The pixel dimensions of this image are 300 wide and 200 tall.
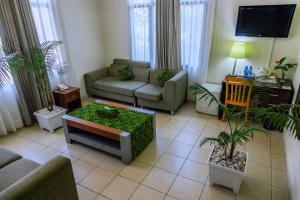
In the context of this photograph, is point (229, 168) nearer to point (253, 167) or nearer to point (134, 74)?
point (253, 167)

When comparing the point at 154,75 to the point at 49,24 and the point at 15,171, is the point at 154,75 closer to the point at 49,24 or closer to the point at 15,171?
the point at 49,24

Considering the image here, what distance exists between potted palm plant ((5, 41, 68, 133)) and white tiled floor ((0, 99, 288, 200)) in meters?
0.24

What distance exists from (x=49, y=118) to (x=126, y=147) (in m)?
1.55

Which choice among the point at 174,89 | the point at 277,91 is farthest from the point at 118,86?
the point at 277,91

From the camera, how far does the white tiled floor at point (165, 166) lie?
2094 millimetres

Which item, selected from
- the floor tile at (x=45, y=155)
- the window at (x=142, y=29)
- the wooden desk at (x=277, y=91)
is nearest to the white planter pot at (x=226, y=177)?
the wooden desk at (x=277, y=91)

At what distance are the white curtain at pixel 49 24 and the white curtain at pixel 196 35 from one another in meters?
2.35

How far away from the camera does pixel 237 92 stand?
3.16m

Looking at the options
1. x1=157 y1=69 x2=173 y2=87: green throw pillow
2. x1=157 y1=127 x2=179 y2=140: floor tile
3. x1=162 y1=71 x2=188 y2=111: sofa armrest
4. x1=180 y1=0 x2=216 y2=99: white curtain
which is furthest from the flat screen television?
x1=157 y1=127 x2=179 y2=140: floor tile

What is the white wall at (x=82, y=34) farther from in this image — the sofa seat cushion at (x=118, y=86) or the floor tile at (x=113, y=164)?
the floor tile at (x=113, y=164)

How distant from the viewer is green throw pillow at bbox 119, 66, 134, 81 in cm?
436

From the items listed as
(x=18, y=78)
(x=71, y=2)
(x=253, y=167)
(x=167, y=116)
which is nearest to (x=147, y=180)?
(x=253, y=167)

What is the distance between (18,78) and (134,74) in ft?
7.12

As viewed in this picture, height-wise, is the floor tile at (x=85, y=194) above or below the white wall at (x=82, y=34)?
below
